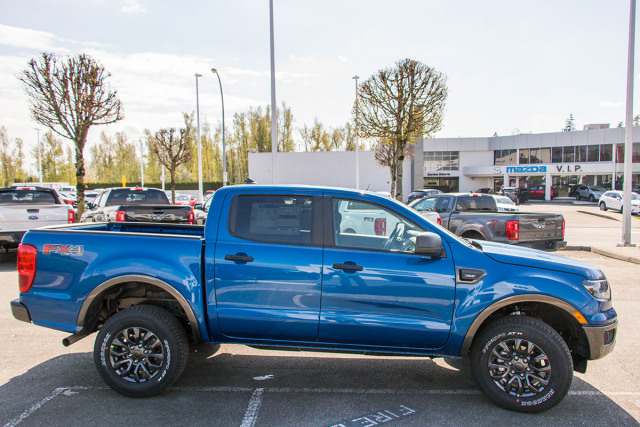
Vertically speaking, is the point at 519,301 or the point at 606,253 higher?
the point at 519,301

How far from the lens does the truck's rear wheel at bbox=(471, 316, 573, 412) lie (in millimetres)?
3514

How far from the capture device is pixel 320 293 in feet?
12.0

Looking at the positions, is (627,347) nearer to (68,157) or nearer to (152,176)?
(152,176)

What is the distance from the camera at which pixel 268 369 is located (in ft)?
14.9

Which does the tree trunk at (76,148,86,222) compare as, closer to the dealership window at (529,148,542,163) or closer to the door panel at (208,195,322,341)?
the door panel at (208,195,322,341)

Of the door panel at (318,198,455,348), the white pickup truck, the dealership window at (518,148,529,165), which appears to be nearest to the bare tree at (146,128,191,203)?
the white pickup truck

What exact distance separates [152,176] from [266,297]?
228ft

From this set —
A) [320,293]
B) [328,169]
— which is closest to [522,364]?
[320,293]

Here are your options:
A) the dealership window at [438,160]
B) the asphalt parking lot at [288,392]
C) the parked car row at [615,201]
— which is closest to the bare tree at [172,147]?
the asphalt parking lot at [288,392]

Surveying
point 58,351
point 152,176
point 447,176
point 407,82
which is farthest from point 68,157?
point 58,351

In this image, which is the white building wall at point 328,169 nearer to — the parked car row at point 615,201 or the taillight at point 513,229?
the parked car row at point 615,201

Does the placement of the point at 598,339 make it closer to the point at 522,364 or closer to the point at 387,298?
the point at 522,364

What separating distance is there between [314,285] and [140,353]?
1624mm

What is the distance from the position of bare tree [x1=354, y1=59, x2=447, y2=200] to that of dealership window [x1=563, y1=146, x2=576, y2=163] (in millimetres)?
38124
